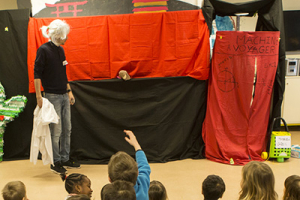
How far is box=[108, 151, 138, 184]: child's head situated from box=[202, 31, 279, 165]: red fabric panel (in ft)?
7.57

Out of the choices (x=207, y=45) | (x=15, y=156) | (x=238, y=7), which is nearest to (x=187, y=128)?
(x=207, y=45)

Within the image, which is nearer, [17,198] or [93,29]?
[17,198]

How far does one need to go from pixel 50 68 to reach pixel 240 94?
2.23 meters

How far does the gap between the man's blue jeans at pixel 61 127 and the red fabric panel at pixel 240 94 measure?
5.69 ft

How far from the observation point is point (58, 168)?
3334 millimetres

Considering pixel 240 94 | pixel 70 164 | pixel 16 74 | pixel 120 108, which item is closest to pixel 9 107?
pixel 16 74

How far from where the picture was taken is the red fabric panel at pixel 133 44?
12.1ft

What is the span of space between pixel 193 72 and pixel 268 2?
1.24 meters

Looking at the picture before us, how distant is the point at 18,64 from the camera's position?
3842 millimetres

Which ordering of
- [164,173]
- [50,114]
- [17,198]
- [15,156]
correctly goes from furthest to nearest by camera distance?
[15,156]
[164,173]
[50,114]
[17,198]

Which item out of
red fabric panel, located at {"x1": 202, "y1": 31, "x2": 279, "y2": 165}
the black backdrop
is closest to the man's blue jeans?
the black backdrop

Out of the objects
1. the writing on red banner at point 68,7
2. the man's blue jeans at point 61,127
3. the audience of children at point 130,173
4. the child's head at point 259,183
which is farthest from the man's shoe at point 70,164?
the child's head at point 259,183

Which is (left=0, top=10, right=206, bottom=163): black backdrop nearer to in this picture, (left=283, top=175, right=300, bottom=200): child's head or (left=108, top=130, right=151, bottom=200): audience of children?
(left=283, top=175, right=300, bottom=200): child's head

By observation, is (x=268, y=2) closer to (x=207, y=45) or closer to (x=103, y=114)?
(x=207, y=45)
